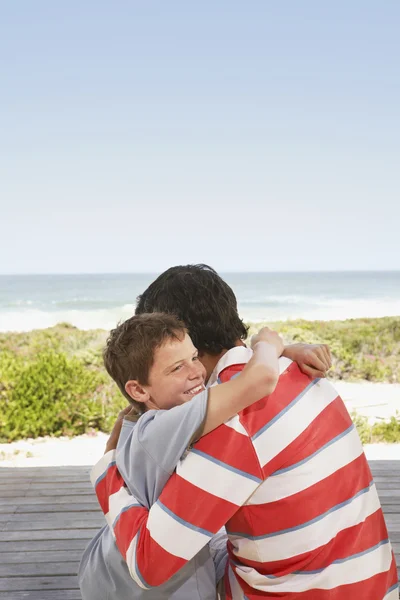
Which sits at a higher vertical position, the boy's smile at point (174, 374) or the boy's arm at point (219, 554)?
the boy's smile at point (174, 374)

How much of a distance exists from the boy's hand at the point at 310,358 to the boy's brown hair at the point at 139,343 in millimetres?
217

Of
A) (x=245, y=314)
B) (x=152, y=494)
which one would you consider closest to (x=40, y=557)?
(x=152, y=494)

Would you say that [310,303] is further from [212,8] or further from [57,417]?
[57,417]

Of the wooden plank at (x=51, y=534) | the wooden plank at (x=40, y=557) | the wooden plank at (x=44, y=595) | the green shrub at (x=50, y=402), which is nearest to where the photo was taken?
the wooden plank at (x=44, y=595)

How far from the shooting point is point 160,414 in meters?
1.14

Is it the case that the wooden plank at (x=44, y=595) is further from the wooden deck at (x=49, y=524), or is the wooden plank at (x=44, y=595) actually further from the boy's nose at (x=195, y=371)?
the boy's nose at (x=195, y=371)

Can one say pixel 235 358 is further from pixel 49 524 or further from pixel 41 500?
Answer: pixel 41 500

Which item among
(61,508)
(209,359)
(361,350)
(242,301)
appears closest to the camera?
(209,359)

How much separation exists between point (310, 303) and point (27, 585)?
36371mm

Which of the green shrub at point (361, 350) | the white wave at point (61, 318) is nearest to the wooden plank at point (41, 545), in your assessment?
the green shrub at point (361, 350)

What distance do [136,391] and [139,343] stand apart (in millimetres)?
99

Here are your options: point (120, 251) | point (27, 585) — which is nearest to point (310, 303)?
point (120, 251)

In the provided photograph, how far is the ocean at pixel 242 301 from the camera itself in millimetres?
31094

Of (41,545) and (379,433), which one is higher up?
(41,545)
